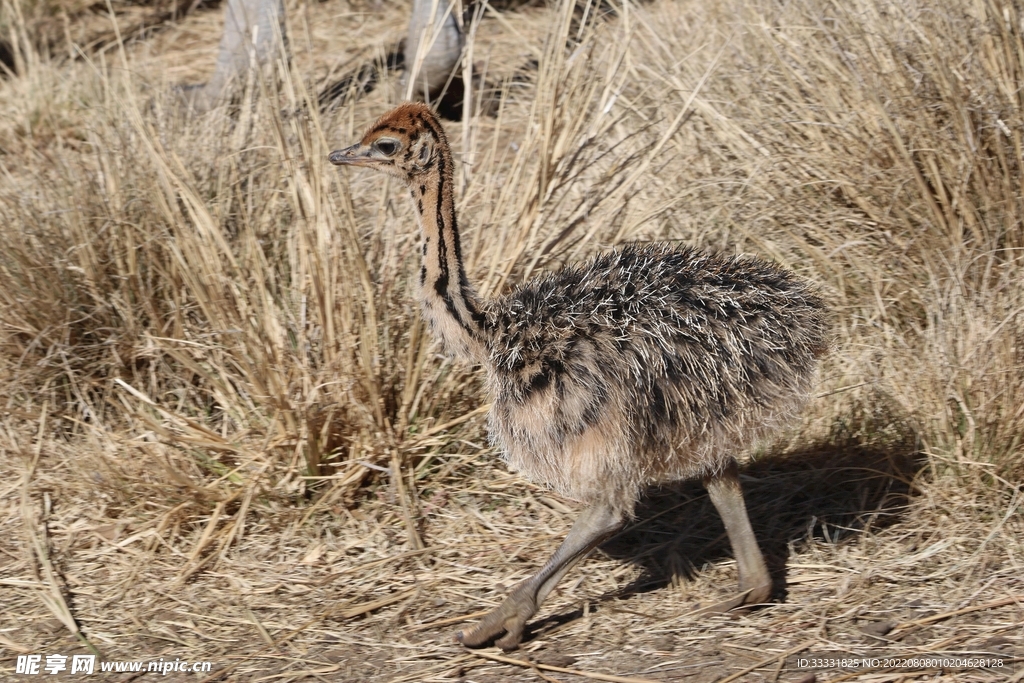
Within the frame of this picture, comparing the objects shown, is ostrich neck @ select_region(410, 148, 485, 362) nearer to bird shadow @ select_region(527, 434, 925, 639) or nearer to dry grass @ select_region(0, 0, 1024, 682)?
dry grass @ select_region(0, 0, 1024, 682)

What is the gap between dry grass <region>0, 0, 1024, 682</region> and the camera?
3916 mm

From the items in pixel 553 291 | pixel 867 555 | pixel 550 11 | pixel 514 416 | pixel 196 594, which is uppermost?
pixel 550 11

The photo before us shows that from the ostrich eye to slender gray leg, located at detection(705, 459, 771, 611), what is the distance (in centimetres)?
157

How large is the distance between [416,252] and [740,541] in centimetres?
203

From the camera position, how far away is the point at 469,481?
181 inches

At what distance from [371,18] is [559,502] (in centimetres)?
512

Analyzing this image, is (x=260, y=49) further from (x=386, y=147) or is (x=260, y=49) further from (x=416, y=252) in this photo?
(x=386, y=147)

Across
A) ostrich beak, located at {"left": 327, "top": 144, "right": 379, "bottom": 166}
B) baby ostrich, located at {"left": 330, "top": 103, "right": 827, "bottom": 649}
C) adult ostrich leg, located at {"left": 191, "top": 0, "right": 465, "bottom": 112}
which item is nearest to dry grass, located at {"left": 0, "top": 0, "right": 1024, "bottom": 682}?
baby ostrich, located at {"left": 330, "top": 103, "right": 827, "bottom": 649}

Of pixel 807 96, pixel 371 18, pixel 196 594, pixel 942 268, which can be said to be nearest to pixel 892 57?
pixel 807 96

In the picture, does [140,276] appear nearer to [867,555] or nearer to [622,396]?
[622,396]

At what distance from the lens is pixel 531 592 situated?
3727mm

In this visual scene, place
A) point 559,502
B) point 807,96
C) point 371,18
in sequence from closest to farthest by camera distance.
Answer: point 559,502 → point 807,96 → point 371,18

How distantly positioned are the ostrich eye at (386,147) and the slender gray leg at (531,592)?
139 cm

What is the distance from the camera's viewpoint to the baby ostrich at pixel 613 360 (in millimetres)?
3553
